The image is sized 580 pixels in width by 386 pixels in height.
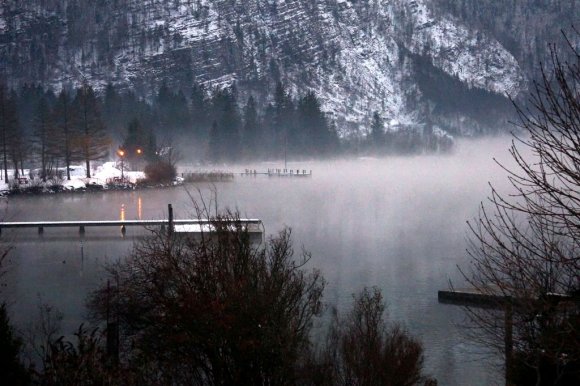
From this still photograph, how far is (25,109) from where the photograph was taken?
350 feet

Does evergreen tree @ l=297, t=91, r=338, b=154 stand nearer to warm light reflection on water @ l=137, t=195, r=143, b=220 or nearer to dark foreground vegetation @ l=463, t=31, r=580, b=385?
warm light reflection on water @ l=137, t=195, r=143, b=220

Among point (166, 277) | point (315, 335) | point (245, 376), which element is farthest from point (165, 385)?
point (315, 335)

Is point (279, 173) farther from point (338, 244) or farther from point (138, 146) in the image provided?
point (338, 244)

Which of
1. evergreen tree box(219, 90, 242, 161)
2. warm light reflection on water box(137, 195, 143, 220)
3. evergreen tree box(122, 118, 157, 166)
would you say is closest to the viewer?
warm light reflection on water box(137, 195, 143, 220)

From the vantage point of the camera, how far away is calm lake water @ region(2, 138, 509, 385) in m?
22.0

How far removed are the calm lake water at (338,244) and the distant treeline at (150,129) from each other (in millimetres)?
11366

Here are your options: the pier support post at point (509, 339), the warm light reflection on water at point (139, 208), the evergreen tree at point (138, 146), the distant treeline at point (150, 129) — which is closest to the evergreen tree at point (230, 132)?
the distant treeline at point (150, 129)

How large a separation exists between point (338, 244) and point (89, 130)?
46250 mm

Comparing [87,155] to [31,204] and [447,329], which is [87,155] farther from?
[447,329]

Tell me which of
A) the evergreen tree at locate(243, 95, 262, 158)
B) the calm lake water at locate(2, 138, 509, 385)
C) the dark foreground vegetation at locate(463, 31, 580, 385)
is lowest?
the calm lake water at locate(2, 138, 509, 385)

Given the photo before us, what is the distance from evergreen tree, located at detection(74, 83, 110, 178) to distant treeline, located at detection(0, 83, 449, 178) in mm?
105

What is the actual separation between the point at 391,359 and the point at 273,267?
3.26 metres

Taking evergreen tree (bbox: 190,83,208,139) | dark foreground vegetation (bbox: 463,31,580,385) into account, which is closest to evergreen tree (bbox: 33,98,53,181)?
evergreen tree (bbox: 190,83,208,139)

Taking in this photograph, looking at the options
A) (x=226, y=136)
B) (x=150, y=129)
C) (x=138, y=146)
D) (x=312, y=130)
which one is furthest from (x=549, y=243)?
(x=312, y=130)
